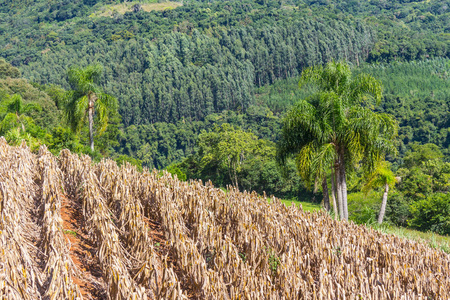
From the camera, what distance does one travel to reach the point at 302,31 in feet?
461

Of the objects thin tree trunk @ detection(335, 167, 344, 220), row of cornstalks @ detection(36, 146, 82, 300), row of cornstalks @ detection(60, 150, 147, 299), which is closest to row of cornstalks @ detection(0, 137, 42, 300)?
row of cornstalks @ detection(36, 146, 82, 300)

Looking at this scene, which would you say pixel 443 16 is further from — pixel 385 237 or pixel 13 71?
pixel 385 237

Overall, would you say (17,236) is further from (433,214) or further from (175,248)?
(433,214)

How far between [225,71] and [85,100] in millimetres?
102675

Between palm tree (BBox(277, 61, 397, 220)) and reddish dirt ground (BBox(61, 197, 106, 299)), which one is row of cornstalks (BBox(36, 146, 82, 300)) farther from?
palm tree (BBox(277, 61, 397, 220))

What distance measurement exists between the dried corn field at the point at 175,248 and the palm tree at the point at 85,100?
1158 cm

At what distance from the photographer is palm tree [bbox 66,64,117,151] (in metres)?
20.2

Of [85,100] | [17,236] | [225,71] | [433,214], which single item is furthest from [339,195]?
[225,71]

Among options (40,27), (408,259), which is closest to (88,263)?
(408,259)

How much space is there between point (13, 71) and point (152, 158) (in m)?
30.5

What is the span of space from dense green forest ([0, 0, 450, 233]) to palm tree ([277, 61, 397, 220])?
18.8m

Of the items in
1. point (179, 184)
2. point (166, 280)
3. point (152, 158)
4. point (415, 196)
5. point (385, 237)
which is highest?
point (166, 280)

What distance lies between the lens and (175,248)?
5.97 m

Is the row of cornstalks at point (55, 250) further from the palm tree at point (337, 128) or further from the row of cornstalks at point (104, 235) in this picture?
the palm tree at point (337, 128)
